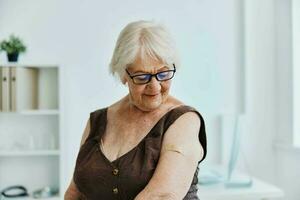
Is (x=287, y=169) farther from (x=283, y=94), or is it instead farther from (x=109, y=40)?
(x=109, y=40)

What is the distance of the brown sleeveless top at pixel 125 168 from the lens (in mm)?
1172

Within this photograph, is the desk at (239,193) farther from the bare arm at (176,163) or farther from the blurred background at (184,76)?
the bare arm at (176,163)

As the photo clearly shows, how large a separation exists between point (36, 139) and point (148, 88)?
70.1 inches

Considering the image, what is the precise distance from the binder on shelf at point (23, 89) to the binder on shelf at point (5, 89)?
0.02 metres

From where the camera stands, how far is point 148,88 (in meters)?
1.23

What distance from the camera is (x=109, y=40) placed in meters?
2.87

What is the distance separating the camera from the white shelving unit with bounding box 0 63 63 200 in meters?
2.79

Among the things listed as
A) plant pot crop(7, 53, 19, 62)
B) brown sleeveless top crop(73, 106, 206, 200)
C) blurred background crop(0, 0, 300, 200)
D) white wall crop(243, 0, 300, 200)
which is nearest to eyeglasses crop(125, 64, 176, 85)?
brown sleeveless top crop(73, 106, 206, 200)

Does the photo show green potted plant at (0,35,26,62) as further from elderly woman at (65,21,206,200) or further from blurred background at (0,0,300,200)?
elderly woman at (65,21,206,200)

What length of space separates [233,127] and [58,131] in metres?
1.24

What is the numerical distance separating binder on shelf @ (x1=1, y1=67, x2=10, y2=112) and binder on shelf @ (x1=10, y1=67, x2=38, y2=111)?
24mm

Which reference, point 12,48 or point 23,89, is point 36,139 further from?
point 12,48

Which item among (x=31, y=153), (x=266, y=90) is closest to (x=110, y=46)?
(x=31, y=153)

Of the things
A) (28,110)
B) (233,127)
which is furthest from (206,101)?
(28,110)
